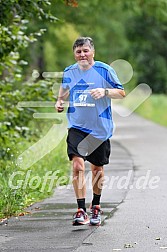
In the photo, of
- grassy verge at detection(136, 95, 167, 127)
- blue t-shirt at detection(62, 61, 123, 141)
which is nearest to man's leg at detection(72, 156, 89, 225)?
blue t-shirt at detection(62, 61, 123, 141)

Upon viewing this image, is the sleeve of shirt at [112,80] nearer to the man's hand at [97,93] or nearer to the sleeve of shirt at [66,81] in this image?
the man's hand at [97,93]

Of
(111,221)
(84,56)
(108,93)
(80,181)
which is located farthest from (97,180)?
(84,56)

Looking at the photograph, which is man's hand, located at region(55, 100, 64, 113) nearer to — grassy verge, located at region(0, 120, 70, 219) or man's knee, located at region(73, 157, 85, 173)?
man's knee, located at region(73, 157, 85, 173)

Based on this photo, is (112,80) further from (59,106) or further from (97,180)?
(97,180)

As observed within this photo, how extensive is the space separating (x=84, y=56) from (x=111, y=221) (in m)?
1.82

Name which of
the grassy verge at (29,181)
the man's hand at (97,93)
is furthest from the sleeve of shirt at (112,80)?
the grassy verge at (29,181)

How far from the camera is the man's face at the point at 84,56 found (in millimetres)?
9250

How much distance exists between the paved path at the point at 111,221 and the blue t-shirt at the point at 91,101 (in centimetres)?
105

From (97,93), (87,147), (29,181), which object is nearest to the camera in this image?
(97,93)

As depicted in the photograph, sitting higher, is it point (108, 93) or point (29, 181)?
point (108, 93)

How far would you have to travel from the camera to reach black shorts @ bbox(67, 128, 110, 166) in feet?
30.5

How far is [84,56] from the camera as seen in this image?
9242mm

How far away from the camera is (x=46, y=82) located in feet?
53.6

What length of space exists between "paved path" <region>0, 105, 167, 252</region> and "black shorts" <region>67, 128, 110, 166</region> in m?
0.70
